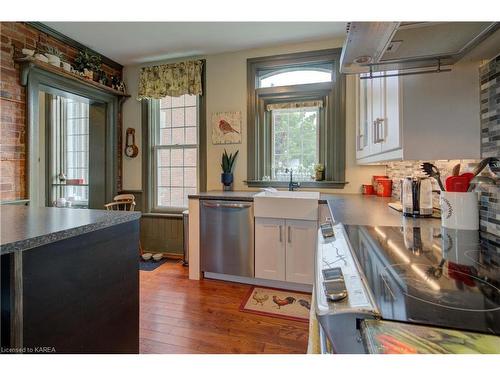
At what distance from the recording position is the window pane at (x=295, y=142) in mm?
3023

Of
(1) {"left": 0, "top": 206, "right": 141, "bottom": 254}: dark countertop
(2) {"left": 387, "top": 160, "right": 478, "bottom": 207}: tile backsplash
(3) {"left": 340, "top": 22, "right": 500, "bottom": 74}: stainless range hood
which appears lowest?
(1) {"left": 0, "top": 206, "right": 141, "bottom": 254}: dark countertop

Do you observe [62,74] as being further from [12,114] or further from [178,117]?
[178,117]

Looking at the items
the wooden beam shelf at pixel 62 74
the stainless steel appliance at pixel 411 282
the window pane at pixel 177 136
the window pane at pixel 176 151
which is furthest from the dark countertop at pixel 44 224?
the window pane at pixel 177 136

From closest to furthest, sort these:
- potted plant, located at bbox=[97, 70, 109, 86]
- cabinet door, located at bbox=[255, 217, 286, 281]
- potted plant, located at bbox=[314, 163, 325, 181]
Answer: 1. cabinet door, located at bbox=[255, 217, 286, 281]
2. potted plant, located at bbox=[314, 163, 325, 181]
3. potted plant, located at bbox=[97, 70, 109, 86]

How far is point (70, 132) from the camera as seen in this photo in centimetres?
393

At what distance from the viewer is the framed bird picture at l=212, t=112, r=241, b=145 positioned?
10.3ft

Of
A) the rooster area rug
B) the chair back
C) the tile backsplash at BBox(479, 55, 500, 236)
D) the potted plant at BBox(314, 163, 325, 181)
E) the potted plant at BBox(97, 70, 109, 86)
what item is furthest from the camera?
the chair back

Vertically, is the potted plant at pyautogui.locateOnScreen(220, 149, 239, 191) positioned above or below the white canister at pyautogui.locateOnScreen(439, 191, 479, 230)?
above

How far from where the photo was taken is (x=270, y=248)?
7.97 feet

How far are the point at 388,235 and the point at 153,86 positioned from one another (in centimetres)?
342

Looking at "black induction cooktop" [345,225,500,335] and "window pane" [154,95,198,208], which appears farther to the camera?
"window pane" [154,95,198,208]

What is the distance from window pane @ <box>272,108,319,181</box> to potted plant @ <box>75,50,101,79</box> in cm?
232

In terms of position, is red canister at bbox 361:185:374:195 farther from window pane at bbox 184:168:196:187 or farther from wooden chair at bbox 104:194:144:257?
wooden chair at bbox 104:194:144:257

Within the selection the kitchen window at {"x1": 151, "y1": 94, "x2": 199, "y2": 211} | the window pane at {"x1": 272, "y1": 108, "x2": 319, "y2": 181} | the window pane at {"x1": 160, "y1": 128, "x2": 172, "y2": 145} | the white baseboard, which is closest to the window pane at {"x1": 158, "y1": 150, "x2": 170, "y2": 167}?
the kitchen window at {"x1": 151, "y1": 94, "x2": 199, "y2": 211}
